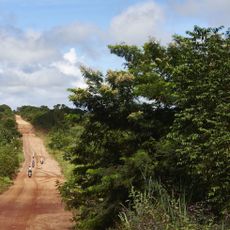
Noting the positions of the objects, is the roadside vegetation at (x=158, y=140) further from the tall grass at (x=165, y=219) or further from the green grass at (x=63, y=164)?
the green grass at (x=63, y=164)

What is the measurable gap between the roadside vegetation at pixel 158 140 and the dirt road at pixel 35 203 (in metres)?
3.82

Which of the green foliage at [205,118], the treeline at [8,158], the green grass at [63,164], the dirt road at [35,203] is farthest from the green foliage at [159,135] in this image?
the green grass at [63,164]

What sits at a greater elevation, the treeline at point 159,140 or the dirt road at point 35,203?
the treeline at point 159,140

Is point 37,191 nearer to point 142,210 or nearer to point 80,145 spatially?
point 80,145

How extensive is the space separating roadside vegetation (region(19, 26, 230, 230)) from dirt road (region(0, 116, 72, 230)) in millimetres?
3815

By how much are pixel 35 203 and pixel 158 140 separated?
13.1m

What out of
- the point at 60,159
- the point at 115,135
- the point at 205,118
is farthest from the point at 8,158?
the point at 205,118

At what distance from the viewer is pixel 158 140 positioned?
42.2 feet

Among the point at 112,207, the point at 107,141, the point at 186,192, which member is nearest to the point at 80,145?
the point at 107,141

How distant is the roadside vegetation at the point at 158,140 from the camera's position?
966cm

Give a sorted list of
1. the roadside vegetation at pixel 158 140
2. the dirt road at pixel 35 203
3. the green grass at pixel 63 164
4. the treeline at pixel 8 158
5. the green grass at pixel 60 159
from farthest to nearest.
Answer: the green grass at pixel 60 159 < the green grass at pixel 63 164 < the treeline at pixel 8 158 < the dirt road at pixel 35 203 < the roadside vegetation at pixel 158 140

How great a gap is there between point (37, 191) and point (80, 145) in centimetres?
1538

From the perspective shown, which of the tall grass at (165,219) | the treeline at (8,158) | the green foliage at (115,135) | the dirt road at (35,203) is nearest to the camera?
the tall grass at (165,219)

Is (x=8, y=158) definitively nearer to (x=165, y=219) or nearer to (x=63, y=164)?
(x=63, y=164)
